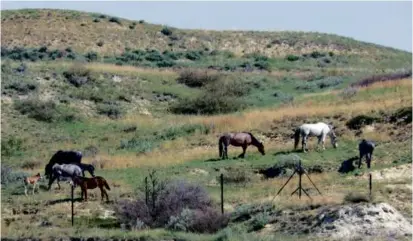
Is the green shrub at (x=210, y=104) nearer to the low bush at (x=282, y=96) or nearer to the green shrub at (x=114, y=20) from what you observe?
the low bush at (x=282, y=96)

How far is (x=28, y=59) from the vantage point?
8494 cm

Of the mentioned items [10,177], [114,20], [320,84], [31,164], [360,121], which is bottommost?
[10,177]

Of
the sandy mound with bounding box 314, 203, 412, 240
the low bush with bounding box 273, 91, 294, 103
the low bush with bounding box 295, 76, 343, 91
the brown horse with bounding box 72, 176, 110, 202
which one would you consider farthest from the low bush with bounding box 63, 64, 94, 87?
the sandy mound with bounding box 314, 203, 412, 240

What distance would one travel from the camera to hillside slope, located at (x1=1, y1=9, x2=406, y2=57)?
9844 cm

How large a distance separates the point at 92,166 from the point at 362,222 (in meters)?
14.0

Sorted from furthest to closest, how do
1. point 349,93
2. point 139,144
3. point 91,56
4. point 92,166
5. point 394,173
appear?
1. point 91,56
2. point 349,93
3. point 139,144
4. point 92,166
5. point 394,173

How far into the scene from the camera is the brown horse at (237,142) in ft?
137

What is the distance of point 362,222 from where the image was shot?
27172 mm

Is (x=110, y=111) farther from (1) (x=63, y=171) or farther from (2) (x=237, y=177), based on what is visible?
(2) (x=237, y=177)

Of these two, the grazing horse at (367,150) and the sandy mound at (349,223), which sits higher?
the grazing horse at (367,150)

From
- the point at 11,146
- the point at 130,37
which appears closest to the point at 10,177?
the point at 11,146

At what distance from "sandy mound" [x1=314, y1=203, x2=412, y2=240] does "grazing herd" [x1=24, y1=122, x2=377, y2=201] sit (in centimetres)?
917

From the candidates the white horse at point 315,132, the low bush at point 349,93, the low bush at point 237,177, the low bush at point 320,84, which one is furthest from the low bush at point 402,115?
the low bush at point 320,84

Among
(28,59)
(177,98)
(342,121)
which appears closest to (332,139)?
(342,121)
